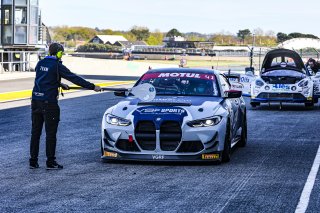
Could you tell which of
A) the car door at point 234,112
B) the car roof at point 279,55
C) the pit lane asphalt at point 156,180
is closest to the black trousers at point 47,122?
the pit lane asphalt at point 156,180

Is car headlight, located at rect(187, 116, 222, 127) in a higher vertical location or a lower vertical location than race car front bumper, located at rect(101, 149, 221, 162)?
higher

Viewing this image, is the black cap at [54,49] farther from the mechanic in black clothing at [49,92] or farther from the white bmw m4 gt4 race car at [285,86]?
the white bmw m4 gt4 race car at [285,86]

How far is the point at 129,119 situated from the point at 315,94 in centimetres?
1428

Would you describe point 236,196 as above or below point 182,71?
below

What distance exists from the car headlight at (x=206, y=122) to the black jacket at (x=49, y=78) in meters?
1.62

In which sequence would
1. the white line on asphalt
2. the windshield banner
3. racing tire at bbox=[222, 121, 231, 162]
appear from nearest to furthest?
the white line on asphalt, racing tire at bbox=[222, 121, 231, 162], the windshield banner

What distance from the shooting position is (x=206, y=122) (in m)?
11.1

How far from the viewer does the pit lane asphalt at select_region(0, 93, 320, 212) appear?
8031 mm

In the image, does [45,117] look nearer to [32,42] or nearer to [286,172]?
[286,172]

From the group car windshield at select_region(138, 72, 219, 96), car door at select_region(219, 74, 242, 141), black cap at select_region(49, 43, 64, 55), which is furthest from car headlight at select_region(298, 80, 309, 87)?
black cap at select_region(49, 43, 64, 55)

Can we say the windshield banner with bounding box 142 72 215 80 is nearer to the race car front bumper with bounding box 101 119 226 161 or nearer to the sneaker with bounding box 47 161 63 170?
the race car front bumper with bounding box 101 119 226 161

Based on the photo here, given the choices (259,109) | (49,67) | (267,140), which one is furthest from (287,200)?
(259,109)

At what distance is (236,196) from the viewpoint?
8.55m

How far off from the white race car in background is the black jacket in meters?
13.2
